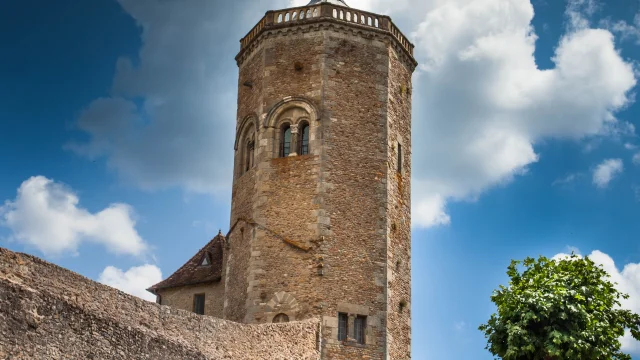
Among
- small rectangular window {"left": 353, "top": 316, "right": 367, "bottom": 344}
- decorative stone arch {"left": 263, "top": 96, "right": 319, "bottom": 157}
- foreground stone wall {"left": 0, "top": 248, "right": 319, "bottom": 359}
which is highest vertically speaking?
decorative stone arch {"left": 263, "top": 96, "right": 319, "bottom": 157}

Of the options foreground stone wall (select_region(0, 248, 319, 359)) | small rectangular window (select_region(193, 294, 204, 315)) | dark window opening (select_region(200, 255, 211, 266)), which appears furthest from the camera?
dark window opening (select_region(200, 255, 211, 266))

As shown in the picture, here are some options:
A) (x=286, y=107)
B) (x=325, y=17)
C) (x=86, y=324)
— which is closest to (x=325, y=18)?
(x=325, y=17)

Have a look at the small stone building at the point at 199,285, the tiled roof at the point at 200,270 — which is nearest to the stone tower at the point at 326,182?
the small stone building at the point at 199,285

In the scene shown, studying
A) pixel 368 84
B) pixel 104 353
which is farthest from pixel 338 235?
pixel 104 353

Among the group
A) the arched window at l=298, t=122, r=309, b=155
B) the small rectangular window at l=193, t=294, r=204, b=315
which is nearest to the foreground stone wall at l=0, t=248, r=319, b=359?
the arched window at l=298, t=122, r=309, b=155

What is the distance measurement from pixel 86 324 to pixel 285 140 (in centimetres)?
1374

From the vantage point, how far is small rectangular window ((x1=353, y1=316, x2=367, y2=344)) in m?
26.7

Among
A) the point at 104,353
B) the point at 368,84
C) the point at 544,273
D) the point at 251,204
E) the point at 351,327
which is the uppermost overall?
the point at 368,84

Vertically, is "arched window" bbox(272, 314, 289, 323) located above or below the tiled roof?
below

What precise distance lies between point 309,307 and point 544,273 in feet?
24.1

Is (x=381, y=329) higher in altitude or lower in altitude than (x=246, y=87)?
lower

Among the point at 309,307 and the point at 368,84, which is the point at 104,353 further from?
the point at 368,84

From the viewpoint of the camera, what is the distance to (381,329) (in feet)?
88.3

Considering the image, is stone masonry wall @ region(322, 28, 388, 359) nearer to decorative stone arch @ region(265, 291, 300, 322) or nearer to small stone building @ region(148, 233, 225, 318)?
decorative stone arch @ region(265, 291, 300, 322)
